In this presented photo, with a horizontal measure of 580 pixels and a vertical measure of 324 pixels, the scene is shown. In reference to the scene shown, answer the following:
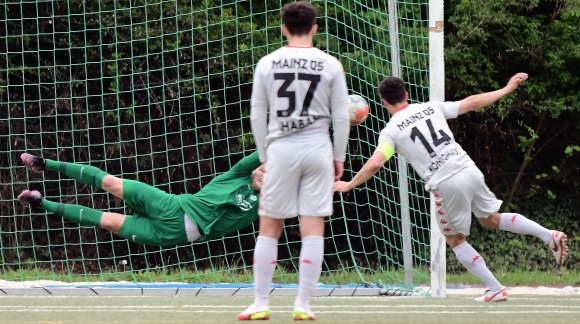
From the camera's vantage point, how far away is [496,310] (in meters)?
6.84

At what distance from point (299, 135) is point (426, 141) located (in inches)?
79.8

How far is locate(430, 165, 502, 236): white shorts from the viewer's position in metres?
7.89

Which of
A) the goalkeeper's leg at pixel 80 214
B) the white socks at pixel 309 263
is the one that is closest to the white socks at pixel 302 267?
the white socks at pixel 309 263

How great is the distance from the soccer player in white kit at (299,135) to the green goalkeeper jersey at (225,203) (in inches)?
111

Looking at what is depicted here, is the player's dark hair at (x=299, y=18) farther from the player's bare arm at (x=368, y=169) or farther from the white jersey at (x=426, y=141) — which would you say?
the white jersey at (x=426, y=141)

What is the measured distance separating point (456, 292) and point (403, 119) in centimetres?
350

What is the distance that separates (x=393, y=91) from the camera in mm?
7785

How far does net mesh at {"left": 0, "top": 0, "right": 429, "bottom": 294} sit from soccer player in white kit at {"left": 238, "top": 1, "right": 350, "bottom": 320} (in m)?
5.03

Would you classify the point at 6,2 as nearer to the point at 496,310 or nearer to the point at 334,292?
the point at 334,292

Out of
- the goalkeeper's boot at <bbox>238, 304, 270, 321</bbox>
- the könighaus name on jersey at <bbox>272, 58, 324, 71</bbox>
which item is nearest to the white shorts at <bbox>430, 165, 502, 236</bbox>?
the könighaus name on jersey at <bbox>272, 58, 324, 71</bbox>

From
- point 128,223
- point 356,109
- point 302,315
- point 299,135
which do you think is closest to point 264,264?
point 302,315

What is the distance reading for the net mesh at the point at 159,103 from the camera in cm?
1141

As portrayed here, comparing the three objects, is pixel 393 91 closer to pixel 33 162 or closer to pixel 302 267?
pixel 302 267

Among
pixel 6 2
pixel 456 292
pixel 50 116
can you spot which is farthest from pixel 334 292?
pixel 6 2
